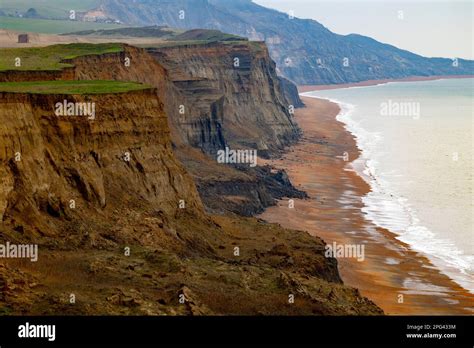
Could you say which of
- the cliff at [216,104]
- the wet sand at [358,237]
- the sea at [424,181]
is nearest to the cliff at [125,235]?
the wet sand at [358,237]

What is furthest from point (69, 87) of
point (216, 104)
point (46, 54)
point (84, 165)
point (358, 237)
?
point (216, 104)

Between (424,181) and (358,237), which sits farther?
(424,181)

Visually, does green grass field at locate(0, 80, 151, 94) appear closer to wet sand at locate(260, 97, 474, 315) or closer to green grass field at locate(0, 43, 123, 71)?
green grass field at locate(0, 43, 123, 71)

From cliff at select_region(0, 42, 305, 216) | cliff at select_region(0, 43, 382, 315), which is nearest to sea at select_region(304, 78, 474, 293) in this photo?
cliff at select_region(0, 42, 305, 216)

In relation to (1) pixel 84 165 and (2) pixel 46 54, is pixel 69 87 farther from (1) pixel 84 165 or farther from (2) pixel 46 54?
(2) pixel 46 54

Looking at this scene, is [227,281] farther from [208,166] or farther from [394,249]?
[208,166]

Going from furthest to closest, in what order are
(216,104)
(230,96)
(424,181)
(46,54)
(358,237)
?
1. (230,96)
2. (424,181)
3. (216,104)
4. (46,54)
5. (358,237)

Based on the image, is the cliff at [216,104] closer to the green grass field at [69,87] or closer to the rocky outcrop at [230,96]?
the rocky outcrop at [230,96]
